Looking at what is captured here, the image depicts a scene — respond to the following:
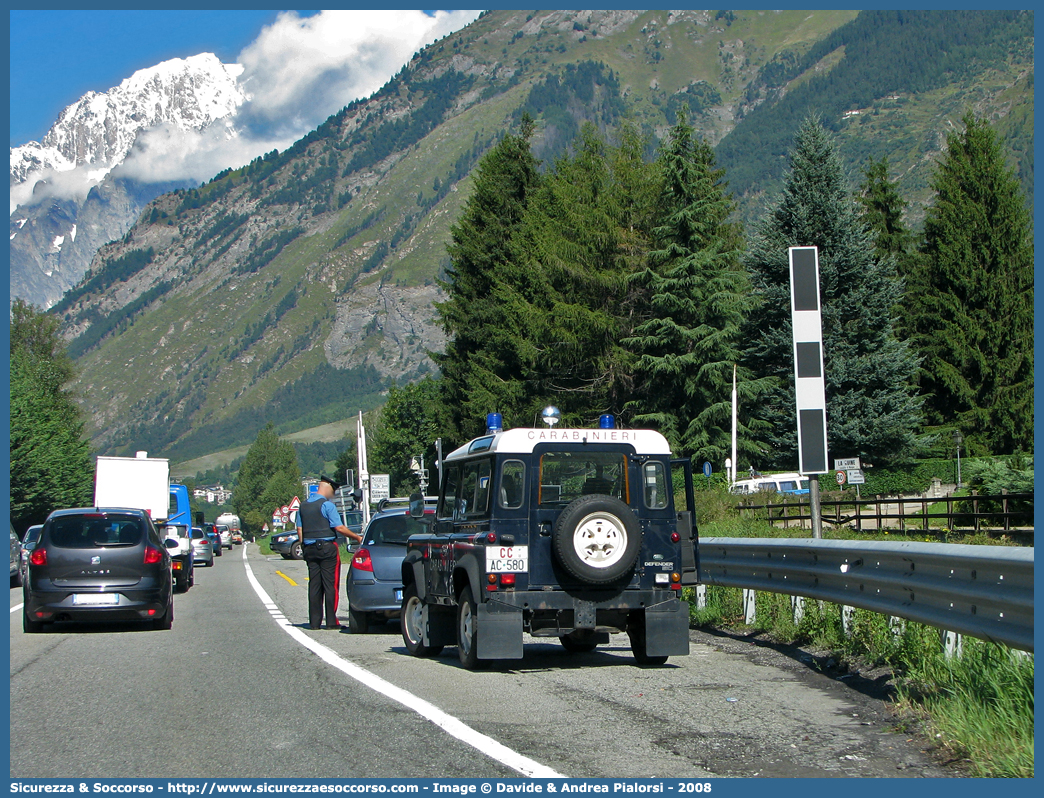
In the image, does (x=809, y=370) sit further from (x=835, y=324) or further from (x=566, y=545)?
(x=835, y=324)

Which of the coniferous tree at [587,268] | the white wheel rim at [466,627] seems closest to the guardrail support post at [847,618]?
the white wheel rim at [466,627]

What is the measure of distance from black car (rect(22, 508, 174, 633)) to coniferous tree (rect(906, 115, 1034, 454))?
1728 inches

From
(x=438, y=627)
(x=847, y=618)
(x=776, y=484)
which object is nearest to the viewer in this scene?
(x=847, y=618)

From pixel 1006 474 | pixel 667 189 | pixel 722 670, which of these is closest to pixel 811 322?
pixel 722 670

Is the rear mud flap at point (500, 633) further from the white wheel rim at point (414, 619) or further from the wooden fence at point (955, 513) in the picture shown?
the wooden fence at point (955, 513)

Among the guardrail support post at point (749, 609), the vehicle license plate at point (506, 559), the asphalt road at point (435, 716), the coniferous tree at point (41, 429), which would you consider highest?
the coniferous tree at point (41, 429)

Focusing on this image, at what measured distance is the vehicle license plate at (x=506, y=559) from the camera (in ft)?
30.2

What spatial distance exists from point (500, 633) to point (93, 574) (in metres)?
6.83

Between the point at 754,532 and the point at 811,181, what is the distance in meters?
32.1

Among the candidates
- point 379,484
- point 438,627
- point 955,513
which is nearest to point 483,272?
point 379,484

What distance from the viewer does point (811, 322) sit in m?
11.5

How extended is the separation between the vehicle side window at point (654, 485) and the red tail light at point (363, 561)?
4927 millimetres

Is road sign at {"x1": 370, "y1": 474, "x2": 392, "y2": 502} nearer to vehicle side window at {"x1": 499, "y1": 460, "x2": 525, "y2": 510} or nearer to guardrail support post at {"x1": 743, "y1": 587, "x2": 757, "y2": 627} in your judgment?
guardrail support post at {"x1": 743, "y1": 587, "x2": 757, "y2": 627}

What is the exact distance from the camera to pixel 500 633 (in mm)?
9172
